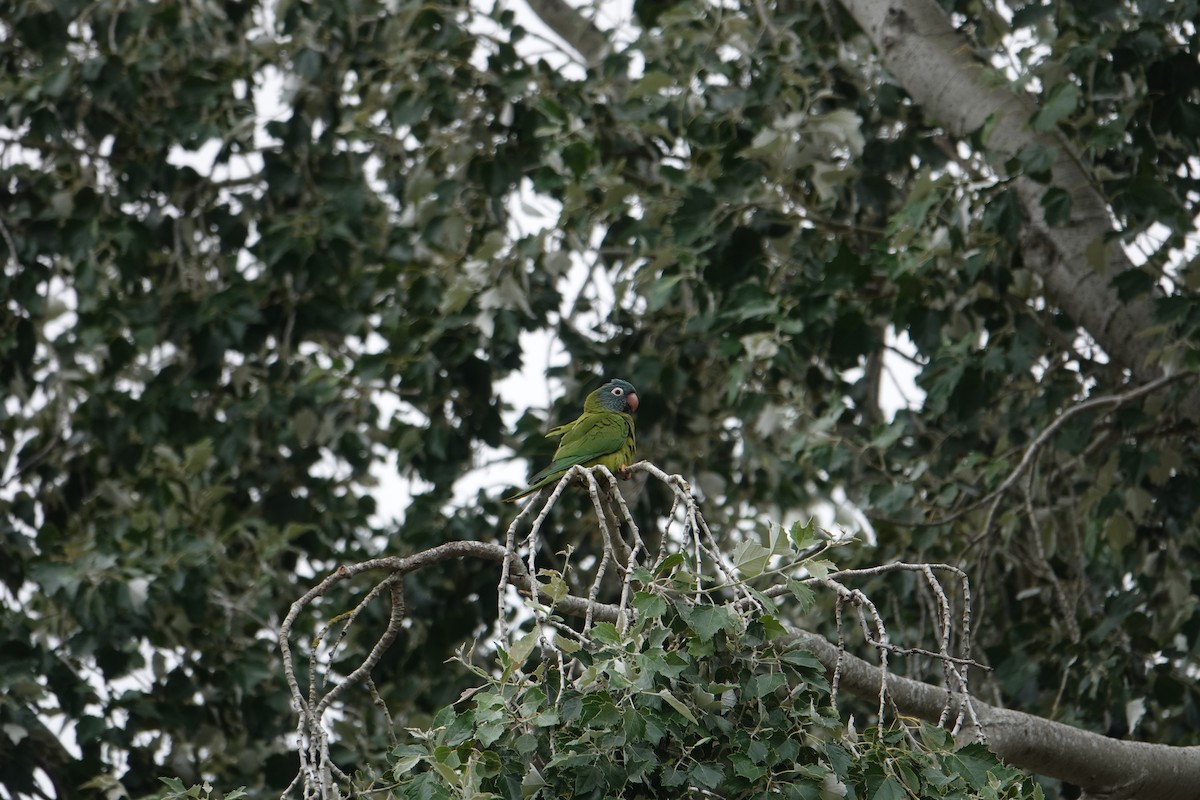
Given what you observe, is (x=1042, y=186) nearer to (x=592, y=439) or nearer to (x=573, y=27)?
(x=592, y=439)

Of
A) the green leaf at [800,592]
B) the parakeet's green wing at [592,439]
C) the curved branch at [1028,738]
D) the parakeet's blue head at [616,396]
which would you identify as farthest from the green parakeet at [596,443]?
the green leaf at [800,592]

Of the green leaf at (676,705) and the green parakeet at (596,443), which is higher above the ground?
the green parakeet at (596,443)

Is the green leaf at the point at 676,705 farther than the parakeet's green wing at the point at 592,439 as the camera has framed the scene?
No

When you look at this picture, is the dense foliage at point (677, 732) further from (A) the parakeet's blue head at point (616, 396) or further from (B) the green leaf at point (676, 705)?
(A) the parakeet's blue head at point (616, 396)

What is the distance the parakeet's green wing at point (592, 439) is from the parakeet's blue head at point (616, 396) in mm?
311

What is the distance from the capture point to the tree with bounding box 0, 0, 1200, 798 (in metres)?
3.90

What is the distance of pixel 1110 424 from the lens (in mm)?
4055

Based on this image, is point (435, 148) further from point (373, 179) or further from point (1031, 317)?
point (1031, 317)

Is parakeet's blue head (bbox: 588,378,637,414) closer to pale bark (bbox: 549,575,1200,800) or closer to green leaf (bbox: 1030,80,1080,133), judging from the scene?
green leaf (bbox: 1030,80,1080,133)

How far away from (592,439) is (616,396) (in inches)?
19.7

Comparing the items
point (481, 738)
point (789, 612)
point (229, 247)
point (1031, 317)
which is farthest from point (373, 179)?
point (481, 738)

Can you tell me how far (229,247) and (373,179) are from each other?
2.20ft

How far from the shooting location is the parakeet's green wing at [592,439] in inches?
136

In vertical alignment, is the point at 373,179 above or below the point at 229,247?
above
